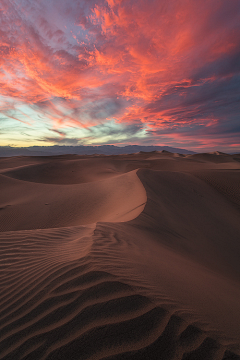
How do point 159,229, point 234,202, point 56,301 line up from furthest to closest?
1. point 234,202
2. point 159,229
3. point 56,301

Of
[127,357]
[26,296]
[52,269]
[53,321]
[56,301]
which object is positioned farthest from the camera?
[52,269]

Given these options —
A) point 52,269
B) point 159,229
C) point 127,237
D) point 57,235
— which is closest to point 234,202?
point 159,229

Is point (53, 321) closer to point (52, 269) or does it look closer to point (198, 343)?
point (52, 269)

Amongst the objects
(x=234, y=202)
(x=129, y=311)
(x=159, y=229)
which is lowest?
(x=234, y=202)

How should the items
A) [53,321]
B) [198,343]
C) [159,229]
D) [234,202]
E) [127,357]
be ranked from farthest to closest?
1. [234,202]
2. [159,229]
3. [53,321]
4. [198,343]
5. [127,357]

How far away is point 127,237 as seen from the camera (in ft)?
12.9

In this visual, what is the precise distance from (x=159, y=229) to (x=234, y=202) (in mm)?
7993

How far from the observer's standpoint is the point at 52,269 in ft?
7.84

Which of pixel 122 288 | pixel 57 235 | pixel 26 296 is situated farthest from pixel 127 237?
pixel 26 296

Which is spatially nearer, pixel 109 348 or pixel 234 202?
pixel 109 348

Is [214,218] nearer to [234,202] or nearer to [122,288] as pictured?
[234,202]

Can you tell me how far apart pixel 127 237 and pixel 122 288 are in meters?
2.01

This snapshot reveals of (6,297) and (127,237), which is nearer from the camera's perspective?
(6,297)

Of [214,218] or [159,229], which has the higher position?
[159,229]
